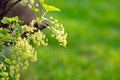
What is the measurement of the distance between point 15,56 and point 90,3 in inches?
261

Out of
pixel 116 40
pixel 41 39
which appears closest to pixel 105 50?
pixel 116 40

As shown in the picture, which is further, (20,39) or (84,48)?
(84,48)

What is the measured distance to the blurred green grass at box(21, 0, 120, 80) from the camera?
5.58m

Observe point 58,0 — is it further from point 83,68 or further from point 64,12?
point 83,68

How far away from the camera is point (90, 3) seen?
30.8 feet

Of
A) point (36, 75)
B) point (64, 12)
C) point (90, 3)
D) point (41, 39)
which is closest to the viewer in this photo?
point (41, 39)

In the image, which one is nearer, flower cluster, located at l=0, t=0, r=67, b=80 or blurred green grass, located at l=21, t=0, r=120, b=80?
flower cluster, located at l=0, t=0, r=67, b=80

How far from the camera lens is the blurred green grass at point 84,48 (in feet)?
18.3

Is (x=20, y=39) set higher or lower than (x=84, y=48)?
higher

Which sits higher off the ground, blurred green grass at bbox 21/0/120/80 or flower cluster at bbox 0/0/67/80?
flower cluster at bbox 0/0/67/80

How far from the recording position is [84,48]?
707 cm

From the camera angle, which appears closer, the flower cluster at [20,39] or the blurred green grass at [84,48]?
the flower cluster at [20,39]

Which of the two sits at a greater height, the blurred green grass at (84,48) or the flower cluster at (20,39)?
the flower cluster at (20,39)

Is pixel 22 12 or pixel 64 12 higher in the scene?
pixel 22 12
